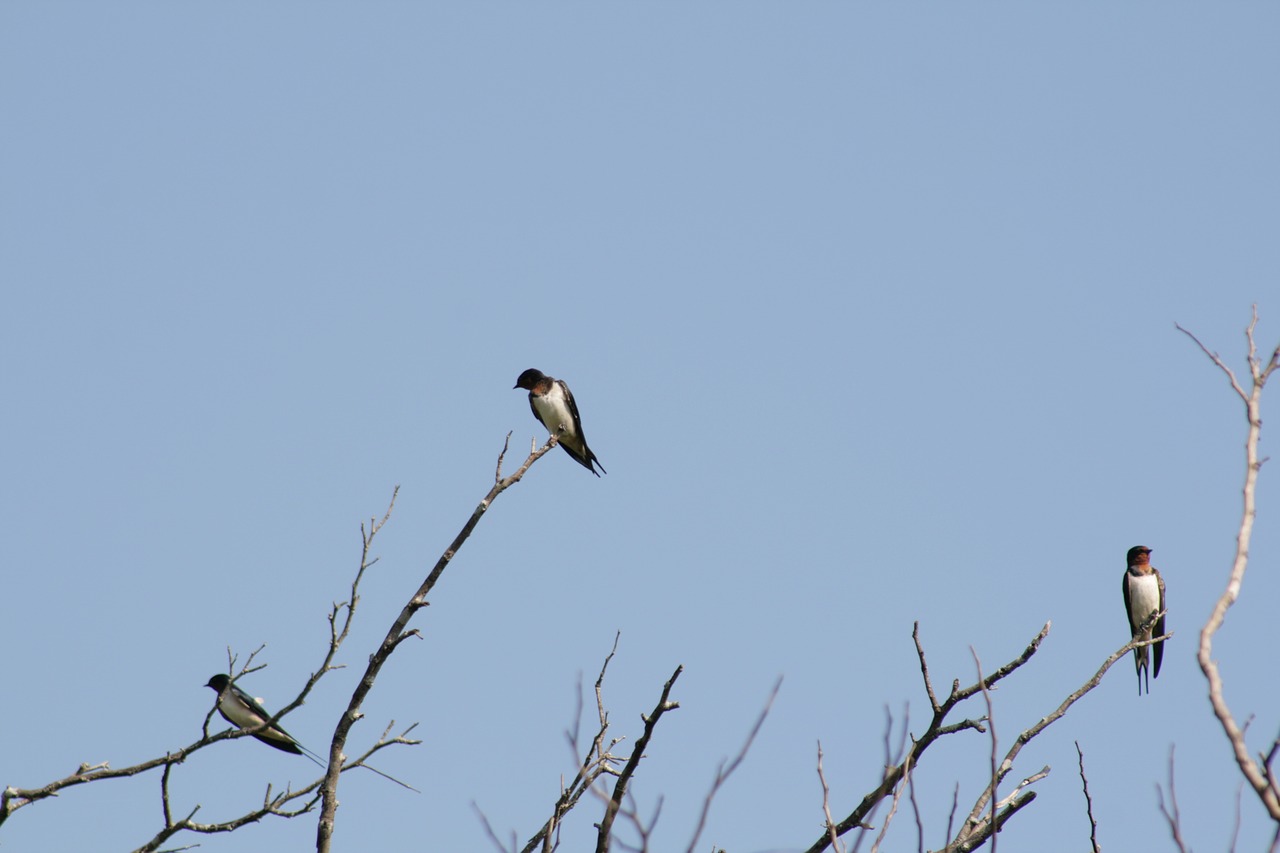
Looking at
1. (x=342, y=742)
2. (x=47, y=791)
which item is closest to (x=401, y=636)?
(x=342, y=742)

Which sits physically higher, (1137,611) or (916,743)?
(1137,611)

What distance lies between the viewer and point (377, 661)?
19.3 feet

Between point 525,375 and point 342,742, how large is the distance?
950 cm

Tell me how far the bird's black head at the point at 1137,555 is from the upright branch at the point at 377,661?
8.30 meters

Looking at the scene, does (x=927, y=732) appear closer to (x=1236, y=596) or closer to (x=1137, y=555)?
(x=1236, y=596)

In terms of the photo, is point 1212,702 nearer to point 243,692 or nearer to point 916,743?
point 916,743

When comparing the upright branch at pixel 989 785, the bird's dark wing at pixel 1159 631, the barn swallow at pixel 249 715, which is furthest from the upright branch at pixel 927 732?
the bird's dark wing at pixel 1159 631

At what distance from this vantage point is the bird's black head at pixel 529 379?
48.6 feet

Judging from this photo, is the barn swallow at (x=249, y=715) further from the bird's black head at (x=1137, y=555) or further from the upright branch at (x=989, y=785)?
the bird's black head at (x=1137, y=555)

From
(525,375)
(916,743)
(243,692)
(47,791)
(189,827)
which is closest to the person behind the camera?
(916,743)

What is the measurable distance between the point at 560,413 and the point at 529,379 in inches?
30.4

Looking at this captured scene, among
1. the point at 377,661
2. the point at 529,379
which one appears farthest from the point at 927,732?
the point at 529,379

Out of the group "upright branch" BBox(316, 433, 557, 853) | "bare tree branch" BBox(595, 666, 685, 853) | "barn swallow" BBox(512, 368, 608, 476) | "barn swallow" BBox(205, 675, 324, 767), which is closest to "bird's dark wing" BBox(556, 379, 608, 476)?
"barn swallow" BBox(512, 368, 608, 476)

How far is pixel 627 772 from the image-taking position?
360 centimetres
